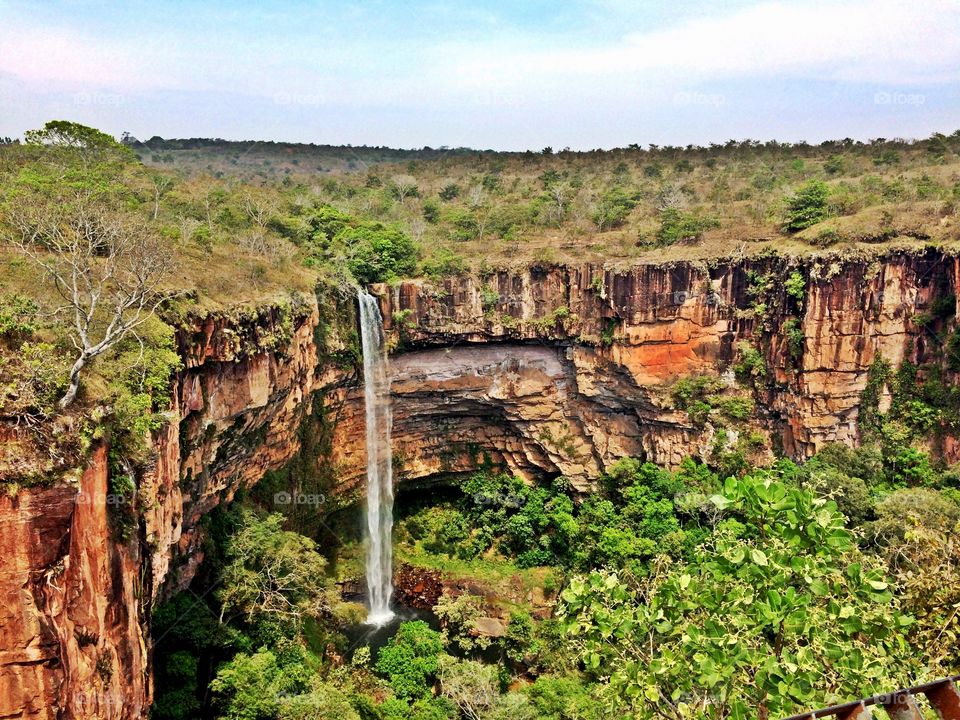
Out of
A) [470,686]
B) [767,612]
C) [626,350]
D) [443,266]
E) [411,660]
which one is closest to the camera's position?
[767,612]

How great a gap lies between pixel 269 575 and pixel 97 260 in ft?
26.2

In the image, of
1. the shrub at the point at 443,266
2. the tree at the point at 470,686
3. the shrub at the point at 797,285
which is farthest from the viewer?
the shrub at the point at 443,266

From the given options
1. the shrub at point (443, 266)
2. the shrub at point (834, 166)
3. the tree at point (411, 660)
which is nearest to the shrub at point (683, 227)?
the shrub at point (443, 266)

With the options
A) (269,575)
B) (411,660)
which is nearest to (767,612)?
(269,575)

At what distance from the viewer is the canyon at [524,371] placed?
13984 millimetres

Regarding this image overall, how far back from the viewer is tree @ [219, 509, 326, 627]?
581 inches

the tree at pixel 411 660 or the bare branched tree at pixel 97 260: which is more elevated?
the bare branched tree at pixel 97 260

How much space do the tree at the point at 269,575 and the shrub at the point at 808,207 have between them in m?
20.0

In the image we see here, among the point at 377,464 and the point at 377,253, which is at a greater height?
the point at 377,253

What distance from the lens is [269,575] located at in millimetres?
15359

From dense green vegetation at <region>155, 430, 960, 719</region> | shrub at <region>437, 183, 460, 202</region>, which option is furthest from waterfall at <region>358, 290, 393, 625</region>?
shrub at <region>437, 183, 460, 202</region>

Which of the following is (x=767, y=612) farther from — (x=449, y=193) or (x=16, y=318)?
(x=449, y=193)

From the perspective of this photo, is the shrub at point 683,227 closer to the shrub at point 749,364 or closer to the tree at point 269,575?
the shrub at point 749,364

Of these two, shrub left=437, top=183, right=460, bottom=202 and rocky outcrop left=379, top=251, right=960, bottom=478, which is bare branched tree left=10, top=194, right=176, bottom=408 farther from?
shrub left=437, top=183, right=460, bottom=202
